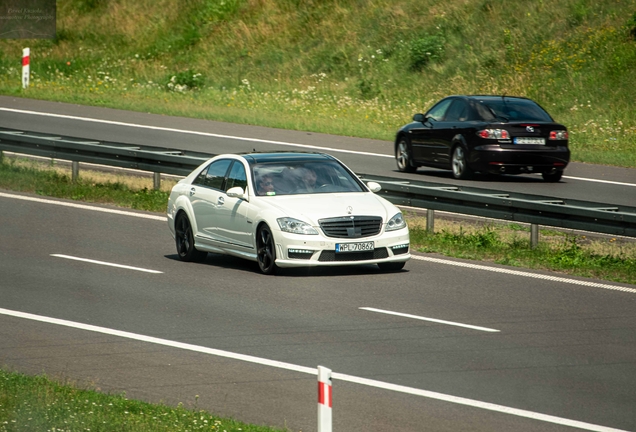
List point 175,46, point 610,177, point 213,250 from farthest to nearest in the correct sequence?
point 175,46 → point 610,177 → point 213,250

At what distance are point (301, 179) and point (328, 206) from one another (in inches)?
36.4

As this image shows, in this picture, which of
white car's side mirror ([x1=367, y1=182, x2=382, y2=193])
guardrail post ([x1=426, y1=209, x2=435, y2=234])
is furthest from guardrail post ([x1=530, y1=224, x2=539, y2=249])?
white car's side mirror ([x1=367, y1=182, x2=382, y2=193])

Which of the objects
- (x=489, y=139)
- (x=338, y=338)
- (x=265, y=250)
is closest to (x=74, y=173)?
(x=489, y=139)

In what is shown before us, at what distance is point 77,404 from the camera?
25.9ft

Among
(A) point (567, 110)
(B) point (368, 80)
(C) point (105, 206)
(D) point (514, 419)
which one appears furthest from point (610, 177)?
(D) point (514, 419)

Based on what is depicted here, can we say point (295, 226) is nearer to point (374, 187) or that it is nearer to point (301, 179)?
point (301, 179)

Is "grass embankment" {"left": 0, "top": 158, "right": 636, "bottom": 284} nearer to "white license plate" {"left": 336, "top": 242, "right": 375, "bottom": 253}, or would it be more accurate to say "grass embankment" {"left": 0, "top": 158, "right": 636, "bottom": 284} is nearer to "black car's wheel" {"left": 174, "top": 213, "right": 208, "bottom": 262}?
"white license plate" {"left": 336, "top": 242, "right": 375, "bottom": 253}

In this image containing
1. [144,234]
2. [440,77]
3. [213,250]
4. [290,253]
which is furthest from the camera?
[440,77]

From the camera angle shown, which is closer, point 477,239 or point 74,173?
point 477,239

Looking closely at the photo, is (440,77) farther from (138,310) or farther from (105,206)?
(138,310)

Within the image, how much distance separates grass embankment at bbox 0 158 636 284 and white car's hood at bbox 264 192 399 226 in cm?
199

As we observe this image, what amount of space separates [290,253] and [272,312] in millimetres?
2084

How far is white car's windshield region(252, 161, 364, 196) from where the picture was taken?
14.8m

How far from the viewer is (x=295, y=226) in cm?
1387
